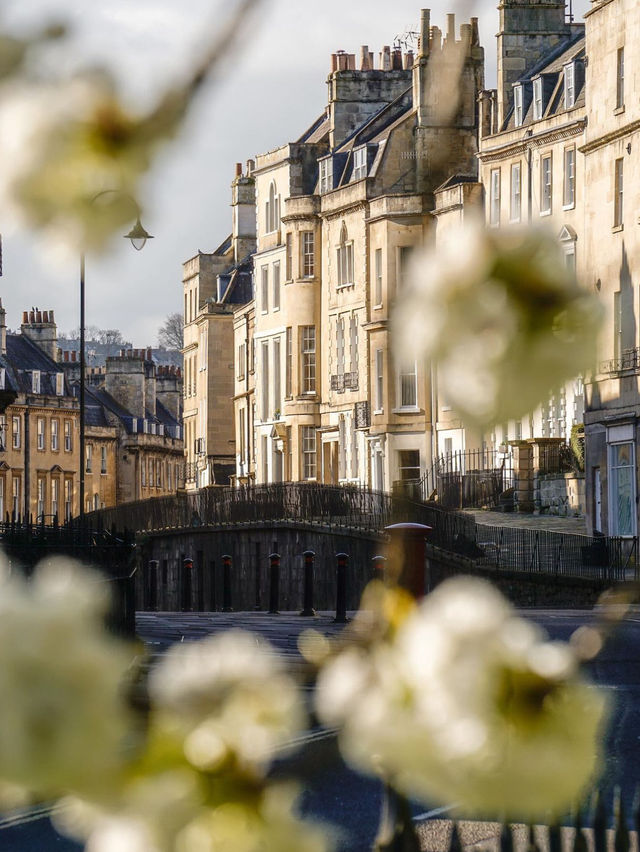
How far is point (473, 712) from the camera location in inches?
35.7

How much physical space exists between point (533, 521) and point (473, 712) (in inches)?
1581

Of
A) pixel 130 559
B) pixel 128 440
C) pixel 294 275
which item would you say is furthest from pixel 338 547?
pixel 128 440

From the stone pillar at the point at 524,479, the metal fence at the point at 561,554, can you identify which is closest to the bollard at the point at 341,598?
the metal fence at the point at 561,554

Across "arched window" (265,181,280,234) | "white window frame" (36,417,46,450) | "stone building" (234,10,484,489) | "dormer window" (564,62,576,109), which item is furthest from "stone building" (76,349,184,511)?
"dormer window" (564,62,576,109)

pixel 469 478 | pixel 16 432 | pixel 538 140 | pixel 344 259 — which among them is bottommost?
pixel 469 478

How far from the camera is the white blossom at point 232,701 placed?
97 centimetres

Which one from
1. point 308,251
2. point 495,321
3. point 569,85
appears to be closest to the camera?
point 495,321

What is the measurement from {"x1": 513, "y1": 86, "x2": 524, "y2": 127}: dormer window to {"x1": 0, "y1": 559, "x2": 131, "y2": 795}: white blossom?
5015 cm

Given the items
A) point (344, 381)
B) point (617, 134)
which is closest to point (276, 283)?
point (344, 381)

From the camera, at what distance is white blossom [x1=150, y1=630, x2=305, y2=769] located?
3.17ft

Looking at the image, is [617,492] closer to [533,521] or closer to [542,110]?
[533,521]

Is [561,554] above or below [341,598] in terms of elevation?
above

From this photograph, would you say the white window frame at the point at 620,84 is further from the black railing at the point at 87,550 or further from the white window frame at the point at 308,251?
the white window frame at the point at 308,251

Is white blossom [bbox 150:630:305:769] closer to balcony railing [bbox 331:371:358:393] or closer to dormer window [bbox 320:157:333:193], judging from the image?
balcony railing [bbox 331:371:358:393]
